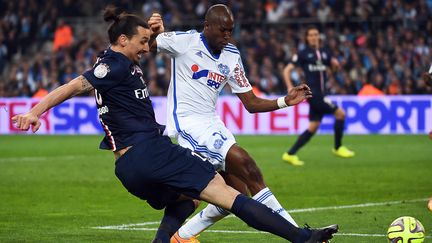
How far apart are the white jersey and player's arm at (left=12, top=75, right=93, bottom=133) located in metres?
1.89

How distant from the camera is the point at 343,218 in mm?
10383

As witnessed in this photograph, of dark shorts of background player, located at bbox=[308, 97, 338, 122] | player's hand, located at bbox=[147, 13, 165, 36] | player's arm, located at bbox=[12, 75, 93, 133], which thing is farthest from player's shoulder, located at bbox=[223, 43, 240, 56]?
dark shorts of background player, located at bbox=[308, 97, 338, 122]

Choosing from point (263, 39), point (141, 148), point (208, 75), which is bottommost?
point (263, 39)

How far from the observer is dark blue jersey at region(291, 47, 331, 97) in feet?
57.8

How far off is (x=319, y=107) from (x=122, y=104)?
34.9ft

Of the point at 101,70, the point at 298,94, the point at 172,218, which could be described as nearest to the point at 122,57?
the point at 101,70

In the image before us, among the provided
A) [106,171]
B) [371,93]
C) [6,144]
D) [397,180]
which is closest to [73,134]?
[6,144]

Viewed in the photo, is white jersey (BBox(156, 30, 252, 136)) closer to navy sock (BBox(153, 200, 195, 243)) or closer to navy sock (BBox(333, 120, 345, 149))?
navy sock (BBox(153, 200, 195, 243))

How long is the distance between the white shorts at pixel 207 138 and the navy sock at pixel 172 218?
617mm

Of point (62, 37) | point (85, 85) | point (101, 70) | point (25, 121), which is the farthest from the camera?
point (62, 37)

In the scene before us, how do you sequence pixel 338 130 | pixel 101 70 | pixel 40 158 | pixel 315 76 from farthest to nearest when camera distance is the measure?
pixel 40 158 < pixel 338 130 < pixel 315 76 < pixel 101 70

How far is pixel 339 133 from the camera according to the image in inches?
708

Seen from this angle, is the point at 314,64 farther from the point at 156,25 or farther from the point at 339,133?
the point at 156,25

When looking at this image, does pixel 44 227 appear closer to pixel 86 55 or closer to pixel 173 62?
pixel 173 62
